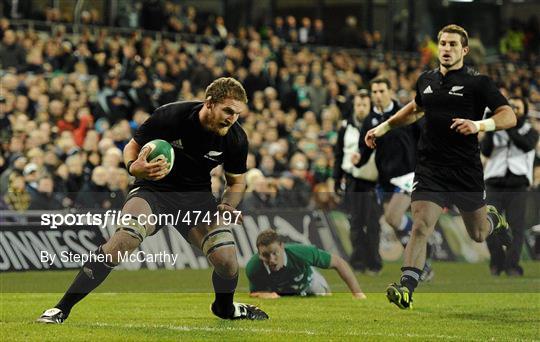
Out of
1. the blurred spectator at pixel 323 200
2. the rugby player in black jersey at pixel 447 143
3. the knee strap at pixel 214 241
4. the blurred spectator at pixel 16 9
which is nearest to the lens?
the knee strap at pixel 214 241

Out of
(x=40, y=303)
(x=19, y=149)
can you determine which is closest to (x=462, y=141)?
(x=40, y=303)

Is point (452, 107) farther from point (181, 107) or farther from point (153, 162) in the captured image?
point (153, 162)

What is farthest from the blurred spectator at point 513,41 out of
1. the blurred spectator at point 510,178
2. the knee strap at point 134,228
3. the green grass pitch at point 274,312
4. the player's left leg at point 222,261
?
the knee strap at point 134,228

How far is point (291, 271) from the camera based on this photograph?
13438 millimetres

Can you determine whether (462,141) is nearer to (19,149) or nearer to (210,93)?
(210,93)

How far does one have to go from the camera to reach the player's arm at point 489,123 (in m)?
10.6

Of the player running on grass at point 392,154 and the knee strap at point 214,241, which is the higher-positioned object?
the knee strap at point 214,241

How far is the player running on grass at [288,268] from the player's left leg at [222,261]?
2409mm

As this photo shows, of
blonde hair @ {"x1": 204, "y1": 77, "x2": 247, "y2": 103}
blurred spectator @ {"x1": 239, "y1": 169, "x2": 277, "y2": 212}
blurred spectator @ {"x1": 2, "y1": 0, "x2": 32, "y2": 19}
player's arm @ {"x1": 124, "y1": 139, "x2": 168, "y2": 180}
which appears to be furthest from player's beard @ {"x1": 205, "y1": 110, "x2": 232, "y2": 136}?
blurred spectator @ {"x1": 2, "y1": 0, "x2": 32, "y2": 19}

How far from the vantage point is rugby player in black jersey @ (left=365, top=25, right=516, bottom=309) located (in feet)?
37.2

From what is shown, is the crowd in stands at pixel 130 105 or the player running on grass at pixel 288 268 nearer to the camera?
the player running on grass at pixel 288 268

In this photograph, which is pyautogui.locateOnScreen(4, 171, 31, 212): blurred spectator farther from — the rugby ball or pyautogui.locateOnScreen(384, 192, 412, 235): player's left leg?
the rugby ball

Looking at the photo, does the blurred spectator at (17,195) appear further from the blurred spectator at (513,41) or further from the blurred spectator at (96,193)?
the blurred spectator at (513,41)

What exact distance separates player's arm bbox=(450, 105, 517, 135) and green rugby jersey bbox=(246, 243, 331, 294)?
2661 mm
